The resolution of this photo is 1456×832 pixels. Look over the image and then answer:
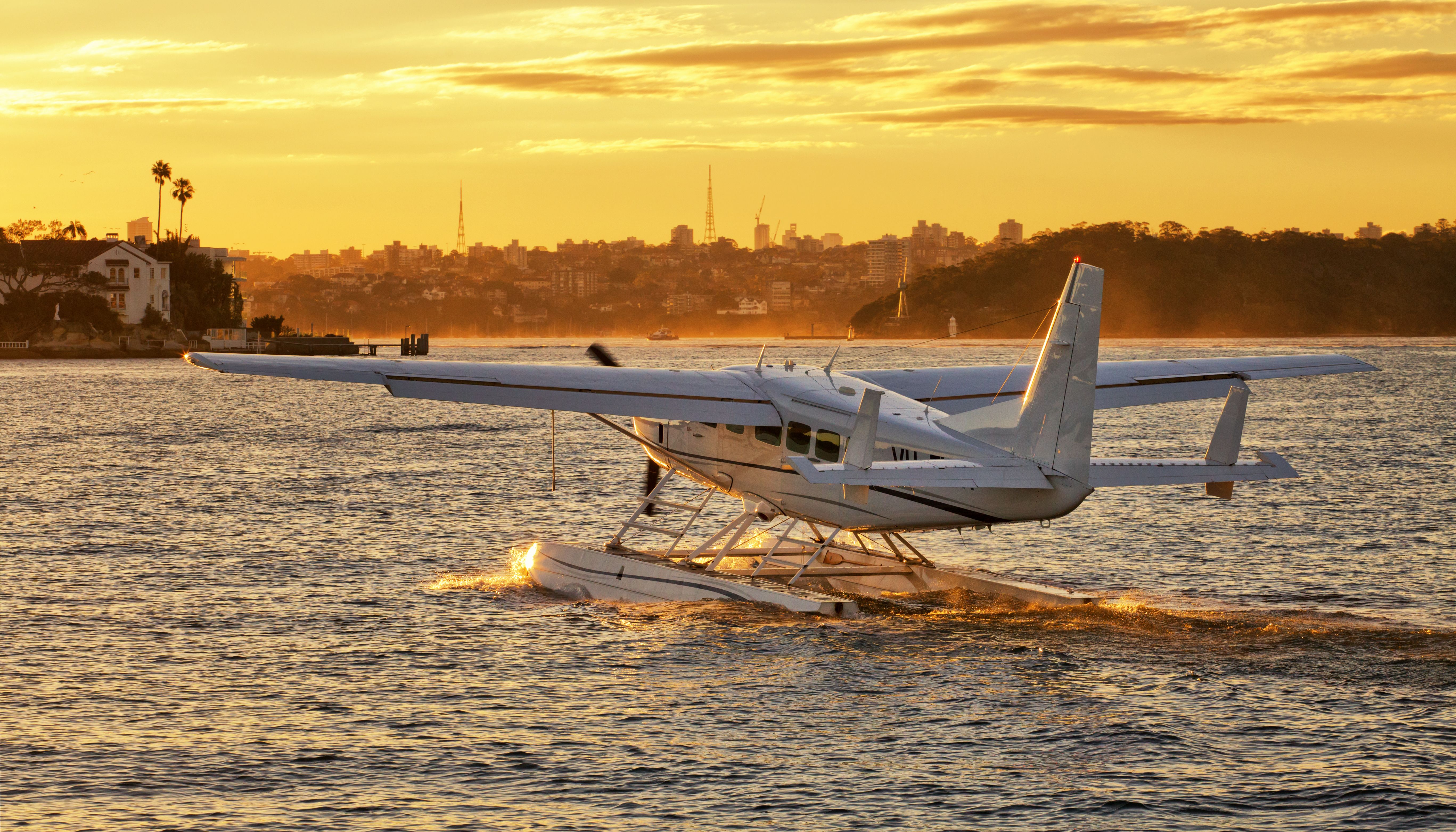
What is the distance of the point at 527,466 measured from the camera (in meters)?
43.2

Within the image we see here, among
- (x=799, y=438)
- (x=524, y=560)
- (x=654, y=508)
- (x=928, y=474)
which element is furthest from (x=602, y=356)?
(x=928, y=474)

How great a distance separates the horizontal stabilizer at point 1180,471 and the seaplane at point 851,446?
0.02 meters

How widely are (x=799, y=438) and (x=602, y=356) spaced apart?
13.8ft

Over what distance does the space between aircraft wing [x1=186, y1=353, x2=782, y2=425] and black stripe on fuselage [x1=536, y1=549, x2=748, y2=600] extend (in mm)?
2178

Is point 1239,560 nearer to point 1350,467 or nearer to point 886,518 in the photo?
point 886,518

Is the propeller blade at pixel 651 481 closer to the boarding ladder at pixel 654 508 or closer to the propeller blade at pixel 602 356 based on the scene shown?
the boarding ladder at pixel 654 508

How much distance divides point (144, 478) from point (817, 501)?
28.2 meters

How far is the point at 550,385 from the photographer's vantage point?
16531 mm

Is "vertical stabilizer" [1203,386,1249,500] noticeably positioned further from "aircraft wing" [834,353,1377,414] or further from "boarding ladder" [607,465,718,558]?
"boarding ladder" [607,465,718,558]

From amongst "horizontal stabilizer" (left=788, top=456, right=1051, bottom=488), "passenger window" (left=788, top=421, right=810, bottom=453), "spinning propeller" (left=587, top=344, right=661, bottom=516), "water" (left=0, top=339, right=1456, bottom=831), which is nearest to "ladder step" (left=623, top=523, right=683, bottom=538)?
"spinning propeller" (left=587, top=344, right=661, bottom=516)

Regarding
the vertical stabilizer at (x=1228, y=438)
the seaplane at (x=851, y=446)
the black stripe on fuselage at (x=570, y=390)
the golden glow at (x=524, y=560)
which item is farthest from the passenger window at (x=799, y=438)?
the golden glow at (x=524, y=560)

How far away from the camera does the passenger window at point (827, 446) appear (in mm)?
16594

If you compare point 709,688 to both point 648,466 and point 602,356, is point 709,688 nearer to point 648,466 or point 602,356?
point 648,466

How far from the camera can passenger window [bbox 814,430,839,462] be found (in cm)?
1659
